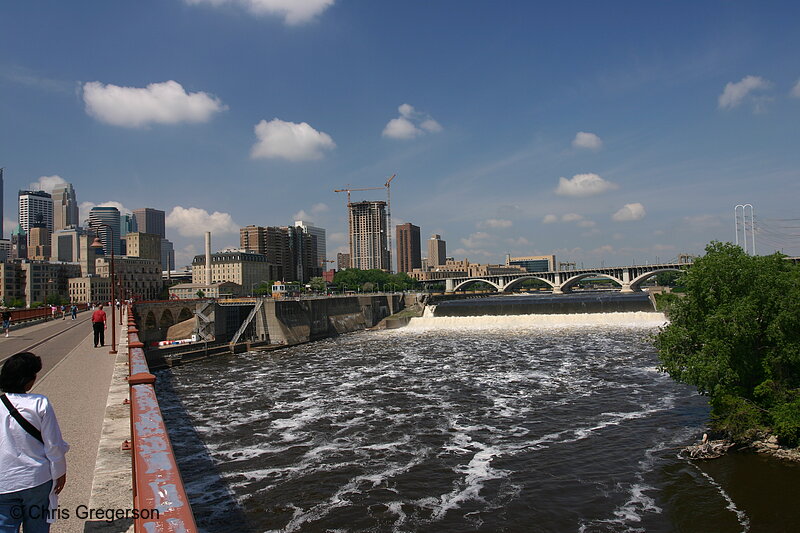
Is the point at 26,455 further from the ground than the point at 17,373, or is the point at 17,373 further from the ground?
the point at 17,373

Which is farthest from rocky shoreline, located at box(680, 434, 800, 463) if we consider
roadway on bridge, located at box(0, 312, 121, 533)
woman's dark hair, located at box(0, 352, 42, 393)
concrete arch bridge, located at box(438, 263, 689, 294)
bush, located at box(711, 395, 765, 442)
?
concrete arch bridge, located at box(438, 263, 689, 294)

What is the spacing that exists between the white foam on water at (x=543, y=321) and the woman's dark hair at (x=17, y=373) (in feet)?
228

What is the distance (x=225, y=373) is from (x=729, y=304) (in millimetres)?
36903

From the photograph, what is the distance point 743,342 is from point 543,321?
54.7 meters

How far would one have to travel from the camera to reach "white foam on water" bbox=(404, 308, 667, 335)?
231ft

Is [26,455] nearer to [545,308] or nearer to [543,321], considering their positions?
[543,321]

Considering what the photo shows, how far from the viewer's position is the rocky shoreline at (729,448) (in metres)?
18.5

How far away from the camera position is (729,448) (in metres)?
19.5

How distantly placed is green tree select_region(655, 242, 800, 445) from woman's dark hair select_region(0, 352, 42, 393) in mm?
21376

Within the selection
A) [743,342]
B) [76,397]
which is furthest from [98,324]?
[743,342]

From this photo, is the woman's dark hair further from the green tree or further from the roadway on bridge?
the green tree

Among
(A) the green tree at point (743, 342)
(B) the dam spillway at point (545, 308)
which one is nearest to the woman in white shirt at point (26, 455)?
(A) the green tree at point (743, 342)

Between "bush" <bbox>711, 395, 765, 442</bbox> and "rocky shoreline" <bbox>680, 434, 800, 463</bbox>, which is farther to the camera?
"bush" <bbox>711, 395, 765, 442</bbox>

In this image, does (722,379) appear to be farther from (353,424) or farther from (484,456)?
(353,424)
